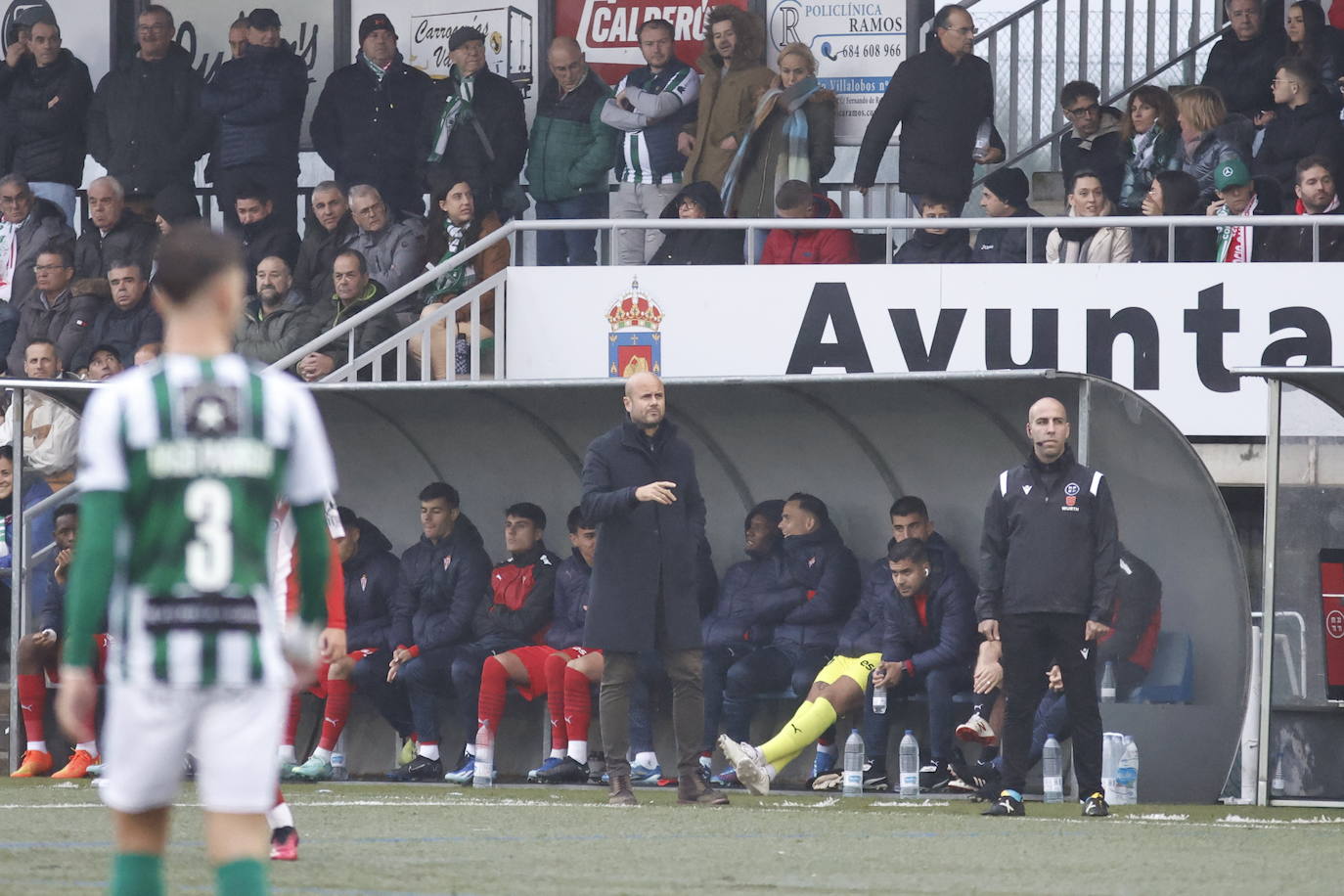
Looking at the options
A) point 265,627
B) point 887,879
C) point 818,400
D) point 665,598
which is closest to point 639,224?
point 818,400

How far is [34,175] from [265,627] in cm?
1319

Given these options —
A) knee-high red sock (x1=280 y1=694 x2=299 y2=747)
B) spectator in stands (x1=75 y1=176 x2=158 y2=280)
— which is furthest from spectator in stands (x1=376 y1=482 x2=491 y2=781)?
spectator in stands (x1=75 y1=176 x2=158 y2=280)

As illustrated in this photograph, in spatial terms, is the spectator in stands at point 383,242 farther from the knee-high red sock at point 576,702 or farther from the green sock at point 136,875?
the green sock at point 136,875

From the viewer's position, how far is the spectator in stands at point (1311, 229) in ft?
41.8

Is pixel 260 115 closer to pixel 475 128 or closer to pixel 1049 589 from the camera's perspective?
pixel 475 128

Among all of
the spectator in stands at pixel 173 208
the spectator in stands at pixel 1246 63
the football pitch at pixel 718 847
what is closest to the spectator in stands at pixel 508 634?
the football pitch at pixel 718 847

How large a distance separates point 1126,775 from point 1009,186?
Result: 4.35m

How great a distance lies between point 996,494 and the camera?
9.68 metres

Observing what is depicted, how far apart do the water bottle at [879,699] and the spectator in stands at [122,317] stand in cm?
594

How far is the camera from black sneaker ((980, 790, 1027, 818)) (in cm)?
952

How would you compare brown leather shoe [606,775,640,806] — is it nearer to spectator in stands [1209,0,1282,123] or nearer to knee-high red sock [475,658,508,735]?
knee-high red sock [475,658,508,735]

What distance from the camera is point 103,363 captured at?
46.7 ft

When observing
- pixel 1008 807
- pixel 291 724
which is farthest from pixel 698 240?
pixel 1008 807

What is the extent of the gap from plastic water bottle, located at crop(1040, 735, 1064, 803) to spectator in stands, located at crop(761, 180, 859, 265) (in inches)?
153
